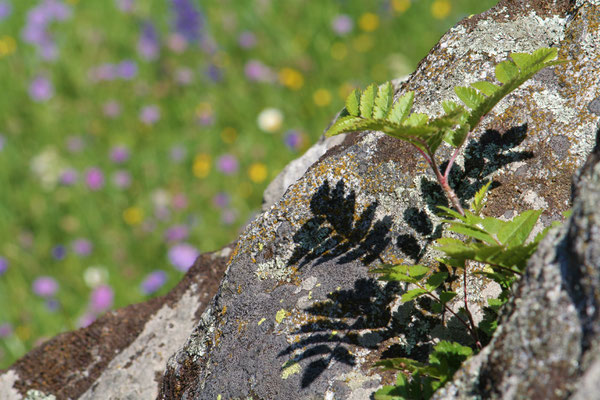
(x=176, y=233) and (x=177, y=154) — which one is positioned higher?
(x=177, y=154)

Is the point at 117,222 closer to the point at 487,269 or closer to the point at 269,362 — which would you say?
the point at 269,362

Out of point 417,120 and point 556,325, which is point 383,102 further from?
point 556,325

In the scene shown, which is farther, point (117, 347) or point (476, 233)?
point (117, 347)

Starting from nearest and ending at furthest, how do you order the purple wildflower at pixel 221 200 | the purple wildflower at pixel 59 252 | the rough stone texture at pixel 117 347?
1. the rough stone texture at pixel 117 347
2. the purple wildflower at pixel 59 252
3. the purple wildflower at pixel 221 200

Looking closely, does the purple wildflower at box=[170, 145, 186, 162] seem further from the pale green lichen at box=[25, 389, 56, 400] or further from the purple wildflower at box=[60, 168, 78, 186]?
the pale green lichen at box=[25, 389, 56, 400]

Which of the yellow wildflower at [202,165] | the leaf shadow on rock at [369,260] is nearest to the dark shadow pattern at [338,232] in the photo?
the leaf shadow on rock at [369,260]

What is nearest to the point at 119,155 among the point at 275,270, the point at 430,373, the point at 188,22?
the point at 188,22

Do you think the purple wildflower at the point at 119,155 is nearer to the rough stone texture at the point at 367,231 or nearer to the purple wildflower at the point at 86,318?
the purple wildflower at the point at 86,318
